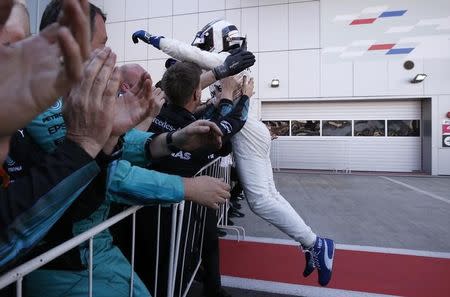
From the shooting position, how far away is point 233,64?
2.21 m

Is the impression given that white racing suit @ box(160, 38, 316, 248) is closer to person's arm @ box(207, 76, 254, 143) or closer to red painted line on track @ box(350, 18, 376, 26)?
person's arm @ box(207, 76, 254, 143)

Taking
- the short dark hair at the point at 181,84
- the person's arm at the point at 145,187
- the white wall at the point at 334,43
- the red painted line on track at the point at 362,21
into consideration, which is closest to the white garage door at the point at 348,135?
the white wall at the point at 334,43

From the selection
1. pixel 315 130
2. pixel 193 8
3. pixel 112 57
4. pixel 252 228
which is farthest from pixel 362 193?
pixel 193 8

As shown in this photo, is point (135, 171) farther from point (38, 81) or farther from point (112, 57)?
point (38, 81)

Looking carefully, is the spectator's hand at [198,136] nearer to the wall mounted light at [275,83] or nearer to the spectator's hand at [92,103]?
the spectator's hand at [92,103]

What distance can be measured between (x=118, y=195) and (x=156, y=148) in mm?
392

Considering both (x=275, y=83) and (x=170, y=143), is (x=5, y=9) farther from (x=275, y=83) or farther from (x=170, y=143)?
(x=275, y=83)

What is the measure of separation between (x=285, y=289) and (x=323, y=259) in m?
0.40

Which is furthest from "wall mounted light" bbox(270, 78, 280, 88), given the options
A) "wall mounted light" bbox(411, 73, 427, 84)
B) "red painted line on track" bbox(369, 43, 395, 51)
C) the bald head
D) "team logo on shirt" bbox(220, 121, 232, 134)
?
the bald head

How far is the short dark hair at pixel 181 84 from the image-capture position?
209 centimetres

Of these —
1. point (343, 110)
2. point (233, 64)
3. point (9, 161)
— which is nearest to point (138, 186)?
point (9, 161)

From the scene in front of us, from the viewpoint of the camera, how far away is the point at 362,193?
645 cm

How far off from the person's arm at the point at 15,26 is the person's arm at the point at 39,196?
28 centimetres

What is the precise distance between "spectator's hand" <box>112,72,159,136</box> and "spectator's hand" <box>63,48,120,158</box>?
0.23m
